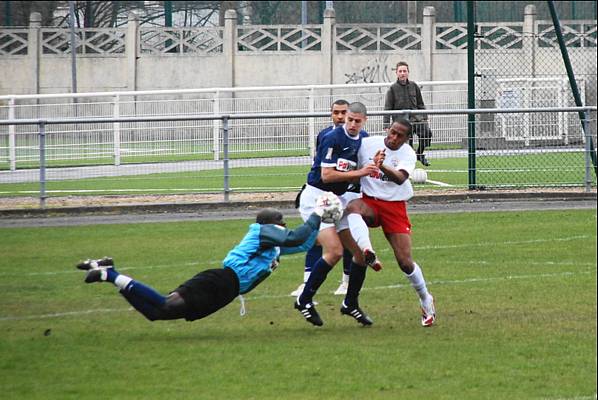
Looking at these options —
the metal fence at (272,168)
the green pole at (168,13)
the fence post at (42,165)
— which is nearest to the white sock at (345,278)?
the metal fence at (272,168)

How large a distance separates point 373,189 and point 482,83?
16081 millimetres

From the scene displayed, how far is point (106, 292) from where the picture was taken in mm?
13375

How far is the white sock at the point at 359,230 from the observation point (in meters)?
11.1

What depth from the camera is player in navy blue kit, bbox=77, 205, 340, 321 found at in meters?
10.2

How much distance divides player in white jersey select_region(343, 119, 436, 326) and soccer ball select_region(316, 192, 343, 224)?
0.38m

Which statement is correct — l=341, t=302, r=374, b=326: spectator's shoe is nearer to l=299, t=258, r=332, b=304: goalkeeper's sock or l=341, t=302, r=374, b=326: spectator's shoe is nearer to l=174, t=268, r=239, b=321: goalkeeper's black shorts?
l=299, t=258, r=332, b=304: goalkeeper's sock

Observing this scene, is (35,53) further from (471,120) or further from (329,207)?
(329,207)

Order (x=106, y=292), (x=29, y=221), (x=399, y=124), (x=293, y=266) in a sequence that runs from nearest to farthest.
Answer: (x=399, y=124) < (x=106, y=292) < (x=293, y=266) < (x=29, y=221)

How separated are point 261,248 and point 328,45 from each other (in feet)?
99.6

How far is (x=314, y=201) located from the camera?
11547 millimetres

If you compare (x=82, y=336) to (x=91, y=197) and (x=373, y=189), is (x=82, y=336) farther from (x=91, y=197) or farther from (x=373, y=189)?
(x=91, y=197)

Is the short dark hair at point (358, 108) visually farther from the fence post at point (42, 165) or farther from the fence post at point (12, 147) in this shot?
the fence post at point (12, 147)

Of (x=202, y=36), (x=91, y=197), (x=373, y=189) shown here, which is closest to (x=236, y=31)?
(x=202, y=36)

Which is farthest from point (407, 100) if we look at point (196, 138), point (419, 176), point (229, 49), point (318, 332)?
point (229, 49)
